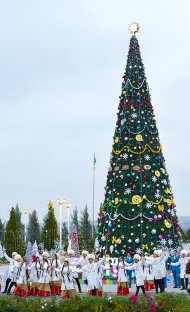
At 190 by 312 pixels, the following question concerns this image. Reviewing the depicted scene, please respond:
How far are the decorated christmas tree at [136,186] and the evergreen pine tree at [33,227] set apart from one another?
146 ft

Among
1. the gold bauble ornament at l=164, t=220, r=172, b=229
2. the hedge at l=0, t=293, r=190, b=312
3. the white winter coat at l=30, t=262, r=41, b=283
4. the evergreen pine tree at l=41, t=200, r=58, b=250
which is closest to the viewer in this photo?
the hedge at l=0, t=293, r=190, b=312

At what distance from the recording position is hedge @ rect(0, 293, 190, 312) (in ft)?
36.4

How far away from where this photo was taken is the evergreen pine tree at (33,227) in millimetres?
69412

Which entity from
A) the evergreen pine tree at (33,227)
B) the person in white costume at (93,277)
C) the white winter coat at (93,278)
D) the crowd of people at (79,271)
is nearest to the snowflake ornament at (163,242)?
the crowd of people at (79,271)

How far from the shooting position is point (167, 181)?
85.0 feet

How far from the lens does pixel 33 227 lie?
70875 mm

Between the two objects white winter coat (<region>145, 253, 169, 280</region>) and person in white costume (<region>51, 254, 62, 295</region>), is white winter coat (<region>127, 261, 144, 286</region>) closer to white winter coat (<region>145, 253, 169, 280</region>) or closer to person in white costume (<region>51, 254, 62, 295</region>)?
white winter coat (<region>145, 253, 169, 280</region>)

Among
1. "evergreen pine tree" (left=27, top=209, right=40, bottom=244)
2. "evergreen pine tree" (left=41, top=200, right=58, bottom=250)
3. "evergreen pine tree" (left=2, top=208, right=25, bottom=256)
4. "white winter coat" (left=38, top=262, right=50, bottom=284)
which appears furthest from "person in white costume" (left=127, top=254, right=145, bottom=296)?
"evergreen pine tree" (left=27, top=209, right=40, bottom=244)

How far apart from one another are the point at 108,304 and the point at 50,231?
137 ft

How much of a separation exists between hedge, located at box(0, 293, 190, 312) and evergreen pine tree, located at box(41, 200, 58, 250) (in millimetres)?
39495

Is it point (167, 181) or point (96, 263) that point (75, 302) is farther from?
point (167, 181)

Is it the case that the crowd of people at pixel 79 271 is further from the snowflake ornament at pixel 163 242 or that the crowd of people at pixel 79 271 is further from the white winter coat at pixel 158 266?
the snowflake ornament at pixel 163 242

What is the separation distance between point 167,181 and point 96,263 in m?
9.09

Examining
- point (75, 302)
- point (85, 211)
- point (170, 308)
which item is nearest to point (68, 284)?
point (75, 302)
